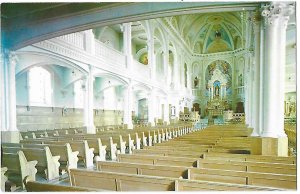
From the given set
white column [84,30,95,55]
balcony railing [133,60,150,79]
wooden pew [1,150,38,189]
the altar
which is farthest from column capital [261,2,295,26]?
the altar

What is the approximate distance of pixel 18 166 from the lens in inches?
198

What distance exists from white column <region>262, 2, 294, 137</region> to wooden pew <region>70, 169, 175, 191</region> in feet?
11.4

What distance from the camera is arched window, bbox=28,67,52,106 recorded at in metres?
12.7

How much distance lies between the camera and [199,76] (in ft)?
113

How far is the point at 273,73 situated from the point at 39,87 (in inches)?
469

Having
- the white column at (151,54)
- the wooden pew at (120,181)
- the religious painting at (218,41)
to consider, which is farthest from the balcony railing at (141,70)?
the religious painting at (218,41)

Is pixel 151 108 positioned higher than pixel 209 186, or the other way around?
pixel 151 108

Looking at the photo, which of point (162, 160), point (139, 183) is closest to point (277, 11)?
point (162, 160)

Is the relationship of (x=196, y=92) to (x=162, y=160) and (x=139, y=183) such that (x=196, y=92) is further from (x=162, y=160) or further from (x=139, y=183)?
(x=139, y=183)

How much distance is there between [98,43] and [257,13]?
8804 mm

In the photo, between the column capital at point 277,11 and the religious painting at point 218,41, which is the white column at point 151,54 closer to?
the column capital at point 277,11

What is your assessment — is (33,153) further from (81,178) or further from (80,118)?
(80,118)

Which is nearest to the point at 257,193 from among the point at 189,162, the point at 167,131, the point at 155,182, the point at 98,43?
the point at 155,182

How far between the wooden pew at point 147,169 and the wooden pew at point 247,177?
0.20m
